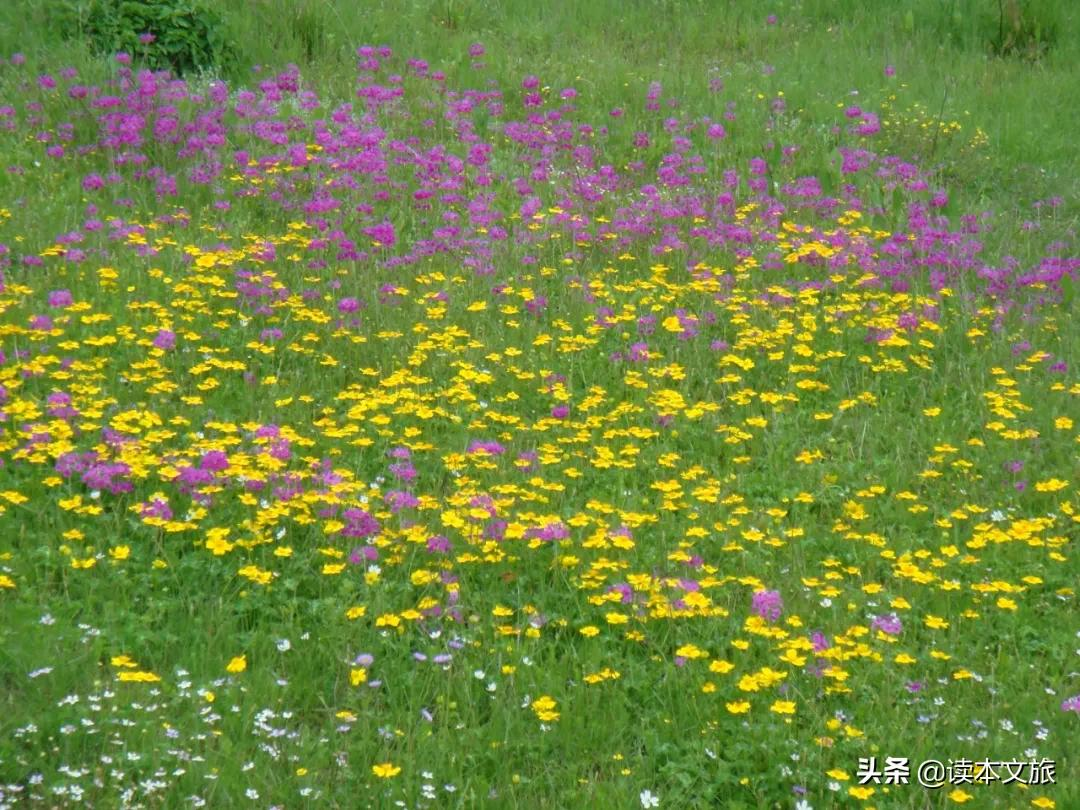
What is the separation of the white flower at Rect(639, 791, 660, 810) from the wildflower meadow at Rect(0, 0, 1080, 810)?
0.01 meters

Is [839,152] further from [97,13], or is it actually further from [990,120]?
[97,13]

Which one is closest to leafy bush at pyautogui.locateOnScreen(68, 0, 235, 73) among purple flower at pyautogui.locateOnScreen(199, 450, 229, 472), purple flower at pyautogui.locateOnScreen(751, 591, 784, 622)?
purple flower at pyautogui.locateOnScreen(199, 450, 229, 472)

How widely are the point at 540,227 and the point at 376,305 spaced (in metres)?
1.60

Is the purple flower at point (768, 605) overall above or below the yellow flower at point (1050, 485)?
below

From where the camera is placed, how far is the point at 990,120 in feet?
35.8

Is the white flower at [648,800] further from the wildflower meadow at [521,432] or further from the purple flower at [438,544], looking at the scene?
the purple flower at [438,544]

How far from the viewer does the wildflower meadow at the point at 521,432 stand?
4129 mm

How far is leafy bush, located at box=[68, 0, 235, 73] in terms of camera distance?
32.4 ft

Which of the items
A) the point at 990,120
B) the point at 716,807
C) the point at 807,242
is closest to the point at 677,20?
the point at 990,120

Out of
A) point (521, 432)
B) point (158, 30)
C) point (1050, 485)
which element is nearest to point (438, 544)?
point (521, 432)

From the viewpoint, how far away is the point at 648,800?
378 cm

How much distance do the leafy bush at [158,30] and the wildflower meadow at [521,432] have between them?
0.34ft

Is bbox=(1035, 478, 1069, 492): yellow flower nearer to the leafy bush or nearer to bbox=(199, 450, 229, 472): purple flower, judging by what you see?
bbox=(199, 450, 229, 472): purple flower

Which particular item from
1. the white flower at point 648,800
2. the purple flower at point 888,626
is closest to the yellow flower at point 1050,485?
the purple flower at point 888,626
